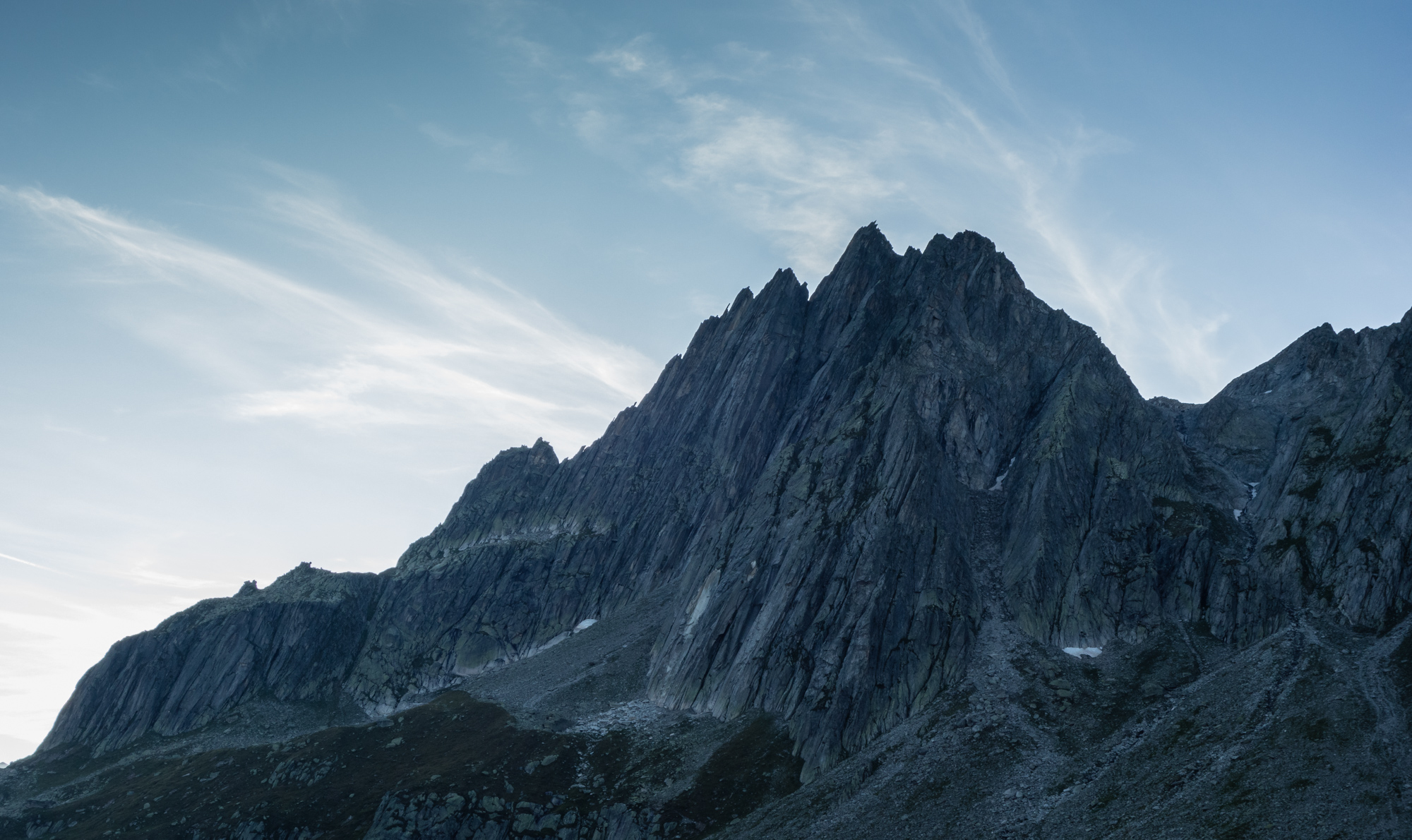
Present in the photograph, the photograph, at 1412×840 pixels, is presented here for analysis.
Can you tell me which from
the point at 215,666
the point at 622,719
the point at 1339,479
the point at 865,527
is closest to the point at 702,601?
the point at 622,719

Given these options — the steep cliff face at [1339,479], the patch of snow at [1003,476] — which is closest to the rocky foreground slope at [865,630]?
the steep cliff face at [1339,479]

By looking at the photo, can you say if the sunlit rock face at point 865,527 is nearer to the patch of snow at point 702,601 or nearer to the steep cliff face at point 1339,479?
the steep cliff face at point 1339,479

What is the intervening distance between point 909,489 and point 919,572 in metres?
12.5

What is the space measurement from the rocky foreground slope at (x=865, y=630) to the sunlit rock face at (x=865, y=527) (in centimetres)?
53

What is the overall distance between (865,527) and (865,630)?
51.4 ft

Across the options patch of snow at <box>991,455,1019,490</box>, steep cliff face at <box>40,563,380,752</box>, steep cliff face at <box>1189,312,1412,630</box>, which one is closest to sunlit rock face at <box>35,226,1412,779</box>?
steep cliff face at <box>1189,312,1412,630</box>

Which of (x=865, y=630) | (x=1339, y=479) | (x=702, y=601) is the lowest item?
(x=865, y=630)

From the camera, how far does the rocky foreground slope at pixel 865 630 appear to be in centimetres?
6638

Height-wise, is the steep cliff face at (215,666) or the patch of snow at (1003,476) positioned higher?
the patch of snow at (1003,476)

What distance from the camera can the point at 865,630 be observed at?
9031cm

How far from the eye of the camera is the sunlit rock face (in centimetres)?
9006

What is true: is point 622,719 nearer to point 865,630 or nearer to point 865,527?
point 865,630

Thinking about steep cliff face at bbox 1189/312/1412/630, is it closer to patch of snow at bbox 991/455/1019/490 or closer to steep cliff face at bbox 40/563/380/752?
patch of snow at bbox 991/455/1019/490

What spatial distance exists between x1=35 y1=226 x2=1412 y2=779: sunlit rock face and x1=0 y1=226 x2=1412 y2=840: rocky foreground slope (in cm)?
53
